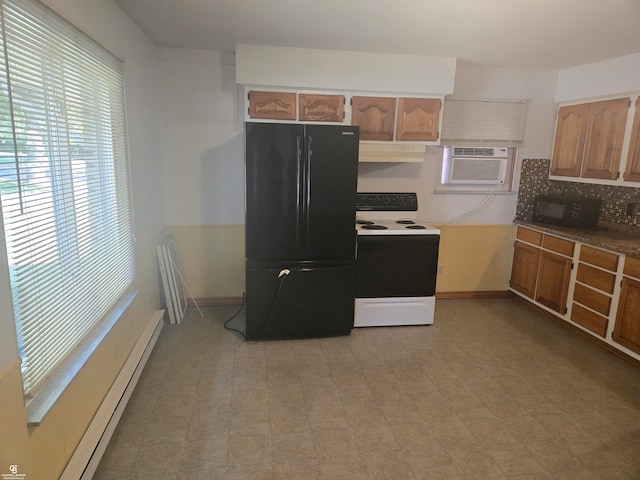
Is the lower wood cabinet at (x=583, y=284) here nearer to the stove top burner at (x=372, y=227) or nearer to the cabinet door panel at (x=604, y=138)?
the cabinet door panel at (x=604, y=138)

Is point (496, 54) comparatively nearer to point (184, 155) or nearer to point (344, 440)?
point (184, 155)

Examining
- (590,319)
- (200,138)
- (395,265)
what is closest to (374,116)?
(395,265)

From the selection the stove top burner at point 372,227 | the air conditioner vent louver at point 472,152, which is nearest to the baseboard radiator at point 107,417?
the stove top burner at point 372,227

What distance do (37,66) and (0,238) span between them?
2.41 feet

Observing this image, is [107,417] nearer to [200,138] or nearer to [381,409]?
[381,409]

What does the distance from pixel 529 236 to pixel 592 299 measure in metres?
0.95

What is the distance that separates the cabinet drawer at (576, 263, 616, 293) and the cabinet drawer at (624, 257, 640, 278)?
0.46 feet

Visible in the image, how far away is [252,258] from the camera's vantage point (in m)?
3.32

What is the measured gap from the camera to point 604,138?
3.68 metres

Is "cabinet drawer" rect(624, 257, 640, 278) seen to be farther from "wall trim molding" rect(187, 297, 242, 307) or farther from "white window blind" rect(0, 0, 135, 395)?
"white window blind" rect(0, 0, 135, 395)

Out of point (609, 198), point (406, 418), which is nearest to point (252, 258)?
point (406, 418)

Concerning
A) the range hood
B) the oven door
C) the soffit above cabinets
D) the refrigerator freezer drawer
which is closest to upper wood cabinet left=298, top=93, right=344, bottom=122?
the soffit above cabinets

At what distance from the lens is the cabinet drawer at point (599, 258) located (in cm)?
325

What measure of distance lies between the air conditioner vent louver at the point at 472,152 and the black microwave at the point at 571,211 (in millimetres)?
691
